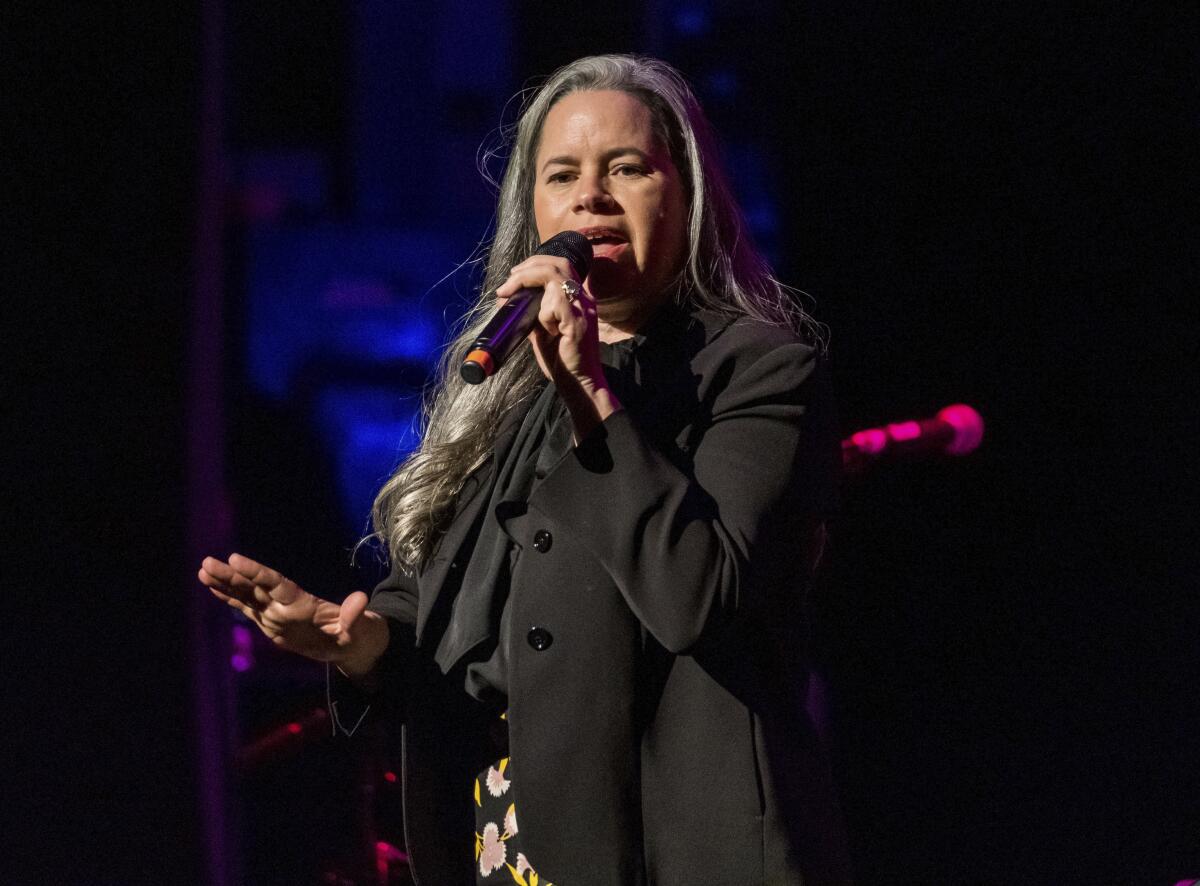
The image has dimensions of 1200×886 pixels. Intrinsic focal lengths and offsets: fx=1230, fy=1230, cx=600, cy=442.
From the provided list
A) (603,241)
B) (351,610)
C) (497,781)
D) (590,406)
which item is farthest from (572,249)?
(497,781)

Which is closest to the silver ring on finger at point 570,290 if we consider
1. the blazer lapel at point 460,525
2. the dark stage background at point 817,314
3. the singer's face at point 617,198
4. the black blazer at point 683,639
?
the black blazer at point 683,639

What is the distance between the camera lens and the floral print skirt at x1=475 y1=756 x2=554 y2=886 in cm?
138

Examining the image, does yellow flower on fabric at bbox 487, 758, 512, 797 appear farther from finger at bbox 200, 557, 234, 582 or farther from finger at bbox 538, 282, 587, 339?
finger at bbox 538, 282, 587, 339

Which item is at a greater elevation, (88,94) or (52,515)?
(88,94)

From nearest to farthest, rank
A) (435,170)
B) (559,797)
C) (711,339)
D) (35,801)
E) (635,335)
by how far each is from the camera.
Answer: (559,797), (711,339), (635,335), (35,801), (435,170)

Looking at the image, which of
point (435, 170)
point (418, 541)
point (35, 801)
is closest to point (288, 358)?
point (435, 170)

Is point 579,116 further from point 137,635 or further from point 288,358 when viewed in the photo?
point 137,635

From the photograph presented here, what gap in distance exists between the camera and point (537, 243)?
1781mm

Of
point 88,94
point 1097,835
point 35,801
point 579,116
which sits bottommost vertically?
point 1097,835

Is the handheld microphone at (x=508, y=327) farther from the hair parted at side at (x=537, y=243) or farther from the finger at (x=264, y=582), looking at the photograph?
the finger at (x=264, y=582)

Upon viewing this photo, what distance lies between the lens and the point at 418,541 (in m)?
1.63

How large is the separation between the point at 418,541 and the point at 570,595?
0.42 metres

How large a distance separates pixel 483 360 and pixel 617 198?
19.3 inches

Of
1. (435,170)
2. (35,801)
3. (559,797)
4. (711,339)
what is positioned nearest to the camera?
(559,797)
